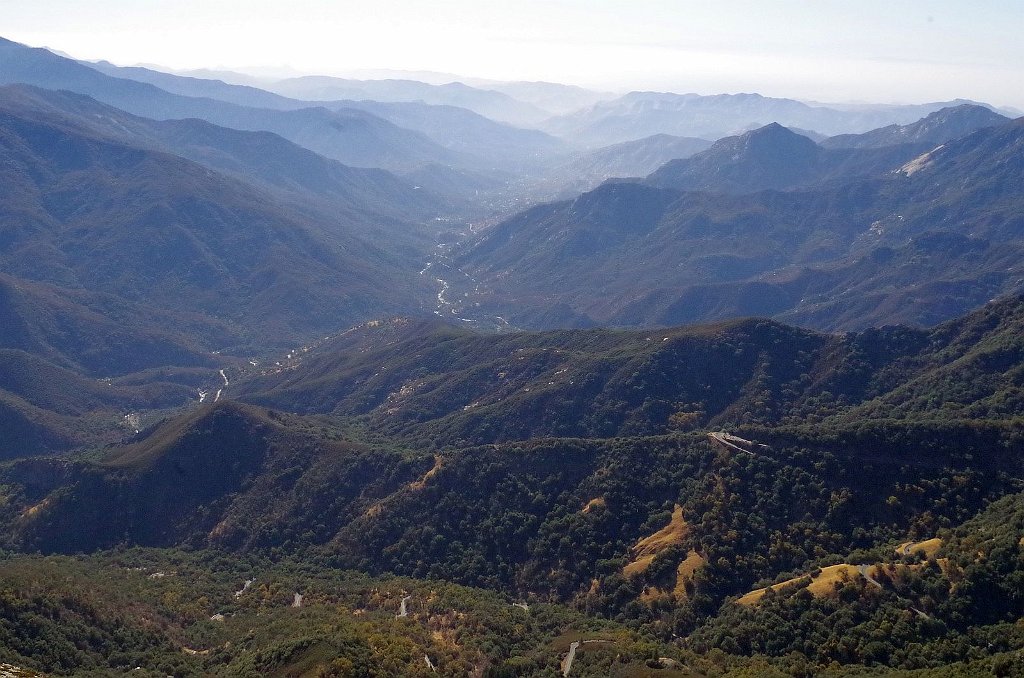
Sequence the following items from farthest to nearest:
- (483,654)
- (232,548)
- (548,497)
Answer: (232,548) → (548,497) → (483,654)

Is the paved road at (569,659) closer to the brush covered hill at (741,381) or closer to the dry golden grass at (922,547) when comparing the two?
the dry golden grass at (922,547)

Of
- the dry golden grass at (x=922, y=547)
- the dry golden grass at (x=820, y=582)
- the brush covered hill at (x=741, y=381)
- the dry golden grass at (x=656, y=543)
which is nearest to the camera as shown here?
the dry golden grass at (x=820, y=582)

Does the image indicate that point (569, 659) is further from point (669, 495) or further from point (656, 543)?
point (669, 495)

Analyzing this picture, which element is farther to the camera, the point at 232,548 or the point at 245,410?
the point at 245,410

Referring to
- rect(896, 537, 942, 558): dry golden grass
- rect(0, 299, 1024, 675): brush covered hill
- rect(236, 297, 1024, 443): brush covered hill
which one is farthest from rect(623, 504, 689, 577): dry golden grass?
rect(236, 297, 1024, 443): brush covered hill

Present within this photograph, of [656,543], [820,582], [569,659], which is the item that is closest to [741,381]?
[656,543]

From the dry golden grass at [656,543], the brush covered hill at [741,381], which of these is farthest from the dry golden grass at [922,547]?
the brush covered hill at [741,381]

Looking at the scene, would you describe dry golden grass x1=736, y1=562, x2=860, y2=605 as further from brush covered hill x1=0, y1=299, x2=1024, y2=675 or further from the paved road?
the paved road

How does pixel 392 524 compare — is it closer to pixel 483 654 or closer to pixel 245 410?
pixel 483 654

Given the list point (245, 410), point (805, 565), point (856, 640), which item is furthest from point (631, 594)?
point (245, 410)
